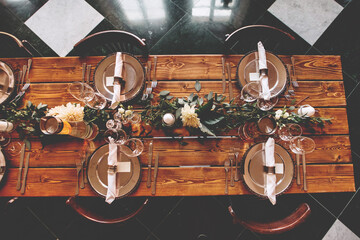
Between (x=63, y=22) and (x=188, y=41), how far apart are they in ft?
5.43

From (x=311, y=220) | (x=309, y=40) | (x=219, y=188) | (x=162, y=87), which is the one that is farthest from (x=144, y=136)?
(x=309, y=40)

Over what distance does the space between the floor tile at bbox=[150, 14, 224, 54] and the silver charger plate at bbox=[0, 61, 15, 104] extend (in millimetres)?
1452

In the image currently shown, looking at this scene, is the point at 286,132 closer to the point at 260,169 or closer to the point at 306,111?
the point at 306,111

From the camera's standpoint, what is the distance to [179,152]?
1593mm

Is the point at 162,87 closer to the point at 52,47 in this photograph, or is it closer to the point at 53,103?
the point at 53,103

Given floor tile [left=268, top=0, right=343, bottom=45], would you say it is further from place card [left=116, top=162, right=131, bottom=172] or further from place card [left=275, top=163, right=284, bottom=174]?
place card [left=116, top=162, right=131, bottom=172]

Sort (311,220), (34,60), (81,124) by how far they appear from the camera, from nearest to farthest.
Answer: (81,124), (34,60), (311,220)

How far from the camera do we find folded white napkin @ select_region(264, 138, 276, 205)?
4.67 ft

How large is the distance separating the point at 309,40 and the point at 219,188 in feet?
7.55

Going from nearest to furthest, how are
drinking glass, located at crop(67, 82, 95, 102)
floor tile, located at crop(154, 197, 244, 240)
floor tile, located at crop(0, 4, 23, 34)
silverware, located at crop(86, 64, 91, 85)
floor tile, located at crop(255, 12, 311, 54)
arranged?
drinking glass, located at crop(67, 82, 95, 102) → silverware, located at crop(86, 64, 91, 85) → floor tile, located at crop(154, 197, 244, 240) → floor tile, located at crop(255, 12, 311, 54) → floor tile, located at crop(0, 4, 23, 34)

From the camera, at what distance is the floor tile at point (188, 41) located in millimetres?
2600

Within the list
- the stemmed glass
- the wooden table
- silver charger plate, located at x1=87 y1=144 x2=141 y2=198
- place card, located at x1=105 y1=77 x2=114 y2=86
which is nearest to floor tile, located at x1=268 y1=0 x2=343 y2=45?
the wooden table

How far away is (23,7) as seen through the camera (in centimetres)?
277

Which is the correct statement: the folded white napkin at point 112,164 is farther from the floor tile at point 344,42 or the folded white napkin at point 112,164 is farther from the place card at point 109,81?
the floor tile at point 344,42
